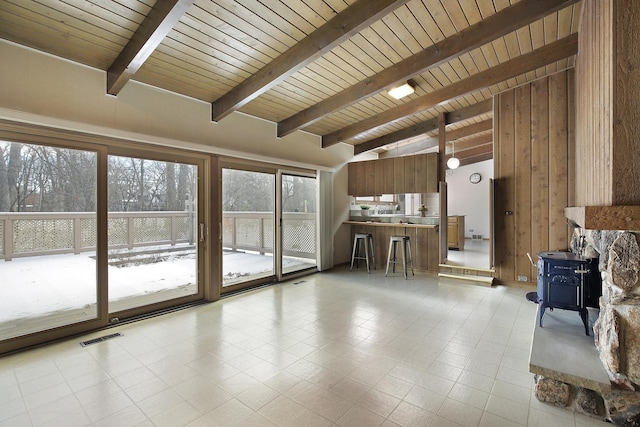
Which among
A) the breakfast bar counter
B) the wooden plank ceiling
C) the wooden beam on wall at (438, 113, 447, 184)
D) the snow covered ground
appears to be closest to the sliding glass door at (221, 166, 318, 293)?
the snow covered ground

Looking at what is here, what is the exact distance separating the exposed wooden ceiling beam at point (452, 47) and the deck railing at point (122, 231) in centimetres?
222

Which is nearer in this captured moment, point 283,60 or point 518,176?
point 283,60

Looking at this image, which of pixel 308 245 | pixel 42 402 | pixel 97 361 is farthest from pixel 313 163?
pixel 42 402

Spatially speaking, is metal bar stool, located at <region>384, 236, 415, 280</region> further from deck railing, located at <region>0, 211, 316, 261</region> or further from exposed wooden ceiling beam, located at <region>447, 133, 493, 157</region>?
exposed wooden ceiling beam, located at <region>447, 133, 493, 157</region>

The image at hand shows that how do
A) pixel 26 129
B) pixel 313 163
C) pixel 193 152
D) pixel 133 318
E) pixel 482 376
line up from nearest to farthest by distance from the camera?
pixel 482 376 → pixel 26 129 → pixel 133 318 → pixel 193 152 → pixel 313 163

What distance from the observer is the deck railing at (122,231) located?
9.58 feet

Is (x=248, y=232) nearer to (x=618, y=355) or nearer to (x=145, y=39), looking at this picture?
(x=145, y=39)

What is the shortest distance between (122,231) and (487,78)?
5.28 m

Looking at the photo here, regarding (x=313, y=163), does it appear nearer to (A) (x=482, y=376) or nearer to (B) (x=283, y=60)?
(B) (x=283, y=60)

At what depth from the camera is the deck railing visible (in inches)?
115

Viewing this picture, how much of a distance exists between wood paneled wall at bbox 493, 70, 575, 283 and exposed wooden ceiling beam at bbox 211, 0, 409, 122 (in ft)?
12.1

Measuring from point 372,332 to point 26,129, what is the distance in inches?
157

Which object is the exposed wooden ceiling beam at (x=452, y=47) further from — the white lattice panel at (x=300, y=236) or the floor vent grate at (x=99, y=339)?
the floor vent grate at (x=99, y=339)

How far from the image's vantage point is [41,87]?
283 cm
